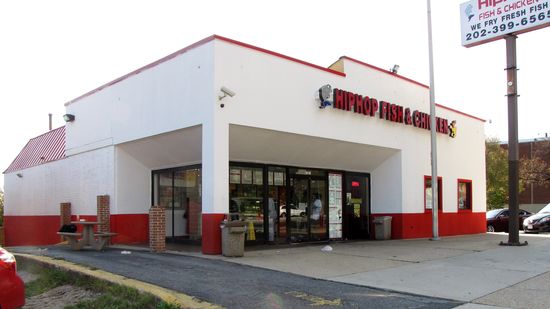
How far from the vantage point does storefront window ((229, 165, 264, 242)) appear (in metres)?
15.2

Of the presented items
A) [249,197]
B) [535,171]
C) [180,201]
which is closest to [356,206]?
[249,197]

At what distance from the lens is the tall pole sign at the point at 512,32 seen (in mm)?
15492

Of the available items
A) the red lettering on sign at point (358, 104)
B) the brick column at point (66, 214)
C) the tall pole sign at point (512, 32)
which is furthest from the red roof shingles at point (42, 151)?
the tall pole sign at point (512, 32)

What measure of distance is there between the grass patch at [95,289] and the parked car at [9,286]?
60.9 inches

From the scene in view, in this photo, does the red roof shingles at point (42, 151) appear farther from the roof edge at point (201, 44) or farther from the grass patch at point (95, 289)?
the grass patch at point (95, 289)

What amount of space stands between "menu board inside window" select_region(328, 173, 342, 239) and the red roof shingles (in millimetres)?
11156

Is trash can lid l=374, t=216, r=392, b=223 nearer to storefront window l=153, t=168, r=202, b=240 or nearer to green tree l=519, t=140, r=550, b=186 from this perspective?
storefront window l=153, t=168, r=202, b=240

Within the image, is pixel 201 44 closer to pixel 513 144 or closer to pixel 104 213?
pixel 104 213

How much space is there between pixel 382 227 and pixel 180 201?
296 inches

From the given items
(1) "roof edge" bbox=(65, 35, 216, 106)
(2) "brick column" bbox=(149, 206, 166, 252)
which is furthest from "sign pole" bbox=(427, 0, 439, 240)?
(2) "brick column" bbox=(149, 206, 166, 252)

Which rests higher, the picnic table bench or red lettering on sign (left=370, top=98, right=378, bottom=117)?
red lettering on sign (left=370, top=98, right=378, bottom=117)

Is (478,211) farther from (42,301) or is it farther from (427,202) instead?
(42,301)

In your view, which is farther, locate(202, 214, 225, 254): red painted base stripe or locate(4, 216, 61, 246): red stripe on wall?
locate(4, 216, 61, 246): red stripe on wall

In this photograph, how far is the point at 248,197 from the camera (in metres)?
15.6
